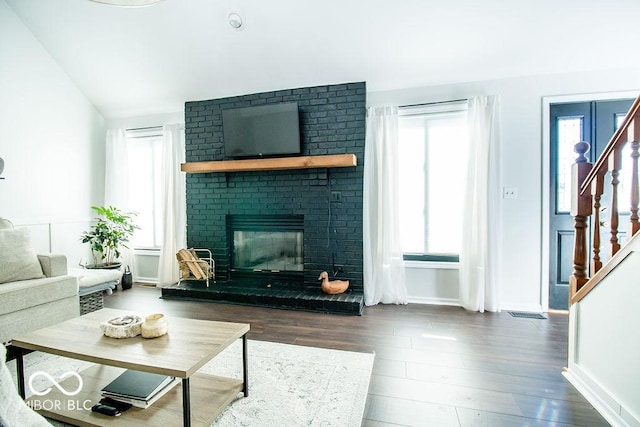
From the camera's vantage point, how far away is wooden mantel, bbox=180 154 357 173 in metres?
3.28

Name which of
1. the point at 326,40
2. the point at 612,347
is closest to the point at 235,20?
the point at 326,40

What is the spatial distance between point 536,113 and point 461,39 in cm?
108

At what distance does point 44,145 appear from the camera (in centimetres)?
383

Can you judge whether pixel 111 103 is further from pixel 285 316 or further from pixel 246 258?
pixel 285 316

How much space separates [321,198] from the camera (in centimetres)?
363

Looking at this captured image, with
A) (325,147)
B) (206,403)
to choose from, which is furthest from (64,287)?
(325,147)

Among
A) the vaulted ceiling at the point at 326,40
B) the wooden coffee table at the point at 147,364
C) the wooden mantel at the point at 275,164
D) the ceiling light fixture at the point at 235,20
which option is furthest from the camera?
the wooden mantel at the point at 275,164

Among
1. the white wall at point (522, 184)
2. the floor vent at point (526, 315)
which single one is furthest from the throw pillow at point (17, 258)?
the floor vent at point (526, 315)

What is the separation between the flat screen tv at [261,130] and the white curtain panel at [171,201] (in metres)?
0.87

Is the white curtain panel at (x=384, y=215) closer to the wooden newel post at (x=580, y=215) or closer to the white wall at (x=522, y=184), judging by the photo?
the white wall at (x=522, y=184)

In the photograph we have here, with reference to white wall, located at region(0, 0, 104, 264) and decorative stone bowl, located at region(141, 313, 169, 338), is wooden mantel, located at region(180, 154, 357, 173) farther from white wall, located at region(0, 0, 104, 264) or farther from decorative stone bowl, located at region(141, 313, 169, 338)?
decorative stone bowl, located at region(141, 313, 169, 338)

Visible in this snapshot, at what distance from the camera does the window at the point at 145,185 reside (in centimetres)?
447

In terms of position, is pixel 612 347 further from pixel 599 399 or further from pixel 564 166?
pixel 564 166

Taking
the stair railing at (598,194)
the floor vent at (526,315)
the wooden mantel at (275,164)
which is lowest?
the floor vent at (526,315)
